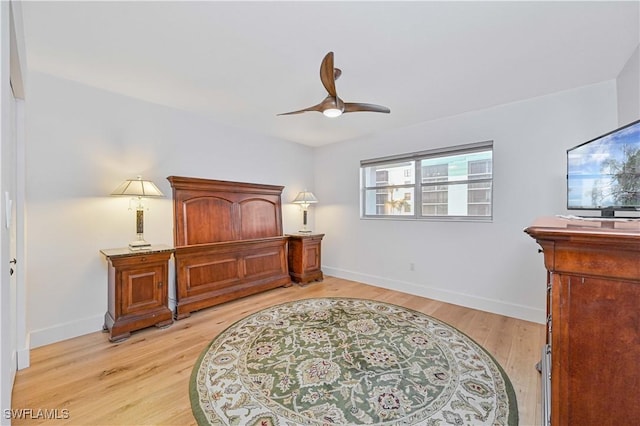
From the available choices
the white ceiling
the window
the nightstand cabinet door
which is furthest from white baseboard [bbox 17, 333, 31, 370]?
the window

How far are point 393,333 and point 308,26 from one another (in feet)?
9.01

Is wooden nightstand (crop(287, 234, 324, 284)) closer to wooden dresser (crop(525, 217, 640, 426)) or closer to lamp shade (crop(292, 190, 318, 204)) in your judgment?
lamp shade (crop(292, 190, 318, 204))

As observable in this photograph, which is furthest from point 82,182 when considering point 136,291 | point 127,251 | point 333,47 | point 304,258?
point 304,258

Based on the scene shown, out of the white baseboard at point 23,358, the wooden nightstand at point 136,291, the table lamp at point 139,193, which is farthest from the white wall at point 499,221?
the white baseboard at point 23,358

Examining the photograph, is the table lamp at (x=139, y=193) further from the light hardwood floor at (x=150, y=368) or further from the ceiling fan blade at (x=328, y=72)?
the ceiling fan blade at (x=328, y=72)

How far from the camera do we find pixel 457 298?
11.8 ft

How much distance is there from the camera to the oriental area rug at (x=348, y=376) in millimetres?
1672

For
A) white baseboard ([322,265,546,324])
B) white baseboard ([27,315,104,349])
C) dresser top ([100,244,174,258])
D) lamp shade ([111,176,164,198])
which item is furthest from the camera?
white baseboard ([322,265,546,324])

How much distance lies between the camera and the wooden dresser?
855 millimetres

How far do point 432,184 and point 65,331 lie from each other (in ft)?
15.0

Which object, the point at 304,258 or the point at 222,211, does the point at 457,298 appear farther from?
the point at 222,211

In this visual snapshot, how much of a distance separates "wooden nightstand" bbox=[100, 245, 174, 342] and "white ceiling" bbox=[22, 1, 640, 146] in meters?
1.74

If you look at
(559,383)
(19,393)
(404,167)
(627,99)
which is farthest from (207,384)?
(627,99)

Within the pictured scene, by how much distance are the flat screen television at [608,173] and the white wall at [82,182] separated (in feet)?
12.8
